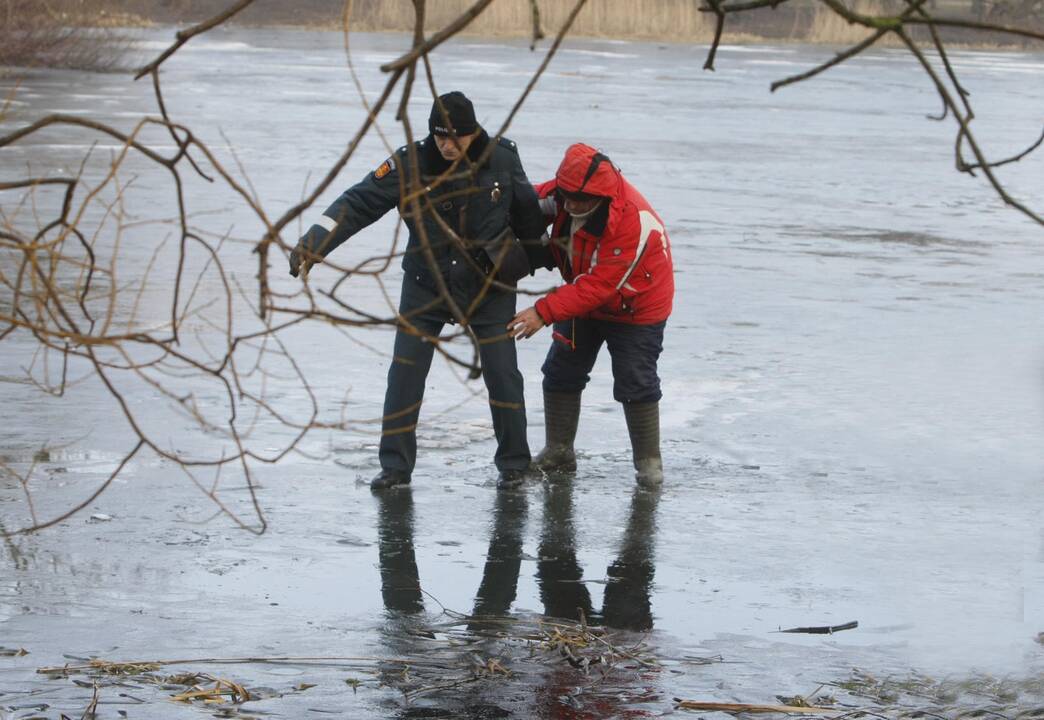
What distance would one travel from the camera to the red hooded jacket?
6.23 m

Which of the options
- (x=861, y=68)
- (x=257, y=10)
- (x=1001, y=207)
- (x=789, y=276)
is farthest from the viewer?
(x=257, y=10)

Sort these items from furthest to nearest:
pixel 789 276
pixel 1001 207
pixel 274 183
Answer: pixel 1001 207
pixel 274 183
pixel 789 276

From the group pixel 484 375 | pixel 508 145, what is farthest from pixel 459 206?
Result: pixel 484 375

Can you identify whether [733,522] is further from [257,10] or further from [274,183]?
[257,10]

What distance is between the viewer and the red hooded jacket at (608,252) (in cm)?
623

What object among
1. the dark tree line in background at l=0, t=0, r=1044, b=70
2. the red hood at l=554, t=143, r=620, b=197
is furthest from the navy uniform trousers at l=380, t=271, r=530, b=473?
the dark tree line in background at l=0, t=0, r=1044, b=70

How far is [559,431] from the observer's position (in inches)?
276

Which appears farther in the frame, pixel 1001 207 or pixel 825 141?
pixel 825 141

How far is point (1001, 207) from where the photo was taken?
1686 centimetres

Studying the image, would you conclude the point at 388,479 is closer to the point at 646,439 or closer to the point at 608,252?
the point at 646,439

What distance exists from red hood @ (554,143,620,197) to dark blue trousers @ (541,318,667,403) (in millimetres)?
708

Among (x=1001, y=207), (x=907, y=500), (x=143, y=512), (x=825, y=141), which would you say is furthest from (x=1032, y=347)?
(x=825, y=141)

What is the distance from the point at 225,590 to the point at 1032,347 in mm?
6154

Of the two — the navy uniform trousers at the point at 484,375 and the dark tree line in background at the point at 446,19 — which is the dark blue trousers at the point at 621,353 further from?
the dark tree line in background at the point at 446,19
